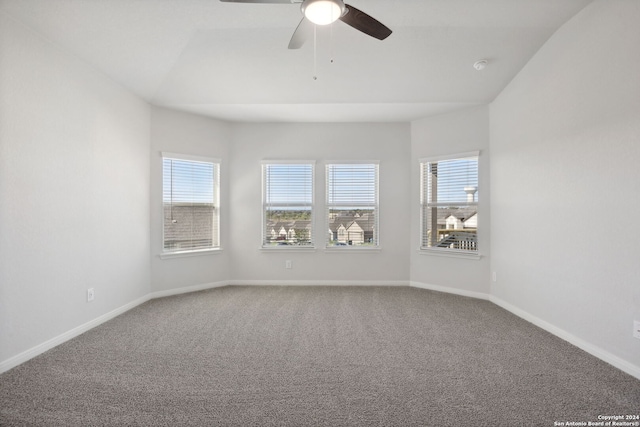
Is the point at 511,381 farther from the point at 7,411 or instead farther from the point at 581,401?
the point at 7,411

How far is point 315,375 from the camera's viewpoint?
2.30m

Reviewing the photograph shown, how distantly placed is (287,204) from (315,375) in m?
3.14

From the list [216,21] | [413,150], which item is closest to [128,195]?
[216,21]

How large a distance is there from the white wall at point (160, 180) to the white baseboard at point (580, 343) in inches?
163

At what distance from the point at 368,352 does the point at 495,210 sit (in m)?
2.75

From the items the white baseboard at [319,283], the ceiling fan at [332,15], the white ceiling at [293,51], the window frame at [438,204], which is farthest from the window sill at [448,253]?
the ceiling fan at [332,15]

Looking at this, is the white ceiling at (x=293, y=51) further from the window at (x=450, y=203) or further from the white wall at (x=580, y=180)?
the window at (x=450, y=203)

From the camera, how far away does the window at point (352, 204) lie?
507 centimetres

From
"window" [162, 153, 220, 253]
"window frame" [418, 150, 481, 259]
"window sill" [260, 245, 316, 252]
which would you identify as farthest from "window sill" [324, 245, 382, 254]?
"window" [162, 153, 220, 253]

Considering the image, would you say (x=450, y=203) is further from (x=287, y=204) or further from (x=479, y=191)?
(x=287, y=204)

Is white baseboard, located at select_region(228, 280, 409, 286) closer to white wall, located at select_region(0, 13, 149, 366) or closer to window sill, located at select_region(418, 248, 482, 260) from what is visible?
window sill, located at select_region(418, 248, 482, 260)

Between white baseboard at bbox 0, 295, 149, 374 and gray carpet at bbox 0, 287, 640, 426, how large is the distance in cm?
7

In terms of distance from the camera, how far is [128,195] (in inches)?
153

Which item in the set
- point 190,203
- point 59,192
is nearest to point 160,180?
point 190,203
